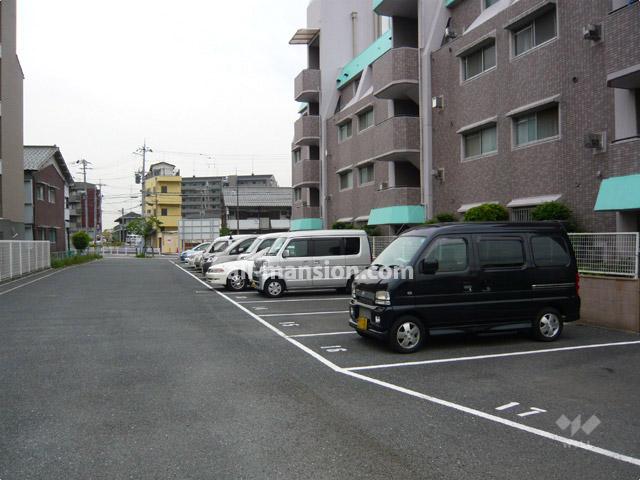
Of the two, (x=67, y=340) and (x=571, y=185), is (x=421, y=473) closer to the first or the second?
(x=67, y=340)

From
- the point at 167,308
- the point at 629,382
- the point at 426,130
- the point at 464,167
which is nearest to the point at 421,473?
the point at 629,382

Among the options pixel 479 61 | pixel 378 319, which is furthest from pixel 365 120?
pixel 378 319

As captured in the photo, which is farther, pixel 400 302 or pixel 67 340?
pixel 67 340

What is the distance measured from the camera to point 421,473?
387 centimetres

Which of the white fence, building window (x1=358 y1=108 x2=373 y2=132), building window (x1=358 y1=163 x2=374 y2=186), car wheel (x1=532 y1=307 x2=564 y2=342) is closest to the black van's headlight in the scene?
car wheel (x1=532 y1=307 x2=564 y2=342)

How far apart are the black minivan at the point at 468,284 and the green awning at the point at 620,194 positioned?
2734 millimetres

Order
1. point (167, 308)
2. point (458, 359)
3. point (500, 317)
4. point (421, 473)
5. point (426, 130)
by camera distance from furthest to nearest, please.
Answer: point (426, 130), point (167, 308), point (500, 317), point (458, 359), point (421, 473)

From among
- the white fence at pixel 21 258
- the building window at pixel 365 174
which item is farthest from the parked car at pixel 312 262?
the white fence at pixel 21 258

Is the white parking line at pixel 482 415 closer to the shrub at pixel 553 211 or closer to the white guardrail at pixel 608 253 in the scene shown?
the white guardrail at pixel 608 253

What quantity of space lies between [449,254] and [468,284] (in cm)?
54

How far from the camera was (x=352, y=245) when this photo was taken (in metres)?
16.4

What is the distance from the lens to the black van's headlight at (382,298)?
7887 mm

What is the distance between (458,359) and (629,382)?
6.90 ft

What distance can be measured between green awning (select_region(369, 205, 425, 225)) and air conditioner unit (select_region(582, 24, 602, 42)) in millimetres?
8961
